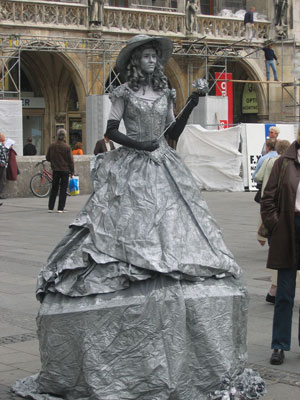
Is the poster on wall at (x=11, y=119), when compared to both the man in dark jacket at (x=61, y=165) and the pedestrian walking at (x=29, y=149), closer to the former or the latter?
the pedestrian walking at (x=29, y=149)

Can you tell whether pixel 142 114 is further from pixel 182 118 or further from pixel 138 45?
pixel 138 45

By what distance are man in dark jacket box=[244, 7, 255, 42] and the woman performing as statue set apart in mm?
28210

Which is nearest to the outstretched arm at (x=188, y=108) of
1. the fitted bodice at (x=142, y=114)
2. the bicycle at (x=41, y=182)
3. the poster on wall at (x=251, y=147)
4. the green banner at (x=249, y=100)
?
the fitted bodice at (x=142, y=114)

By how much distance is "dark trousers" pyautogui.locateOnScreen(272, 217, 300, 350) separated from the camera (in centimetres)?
568

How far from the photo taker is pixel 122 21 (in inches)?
1171

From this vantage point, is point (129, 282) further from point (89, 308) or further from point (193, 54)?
point (193, 54)

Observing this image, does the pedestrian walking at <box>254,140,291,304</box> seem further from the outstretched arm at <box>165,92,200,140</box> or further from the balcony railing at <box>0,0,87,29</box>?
the balcony railing at <box>0,0,87,29</box>

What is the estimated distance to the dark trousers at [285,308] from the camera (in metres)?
5.68

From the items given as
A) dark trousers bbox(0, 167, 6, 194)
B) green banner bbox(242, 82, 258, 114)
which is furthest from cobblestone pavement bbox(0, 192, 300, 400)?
green banner bbox(242, 82, 258, 114)

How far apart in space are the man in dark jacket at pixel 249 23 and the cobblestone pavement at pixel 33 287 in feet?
51.4

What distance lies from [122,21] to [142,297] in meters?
26.1

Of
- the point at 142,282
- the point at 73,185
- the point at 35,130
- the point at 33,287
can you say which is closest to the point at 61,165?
the point at 73,185

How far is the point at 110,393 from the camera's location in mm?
4500

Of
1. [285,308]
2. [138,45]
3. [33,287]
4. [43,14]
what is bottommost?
[33,287]
